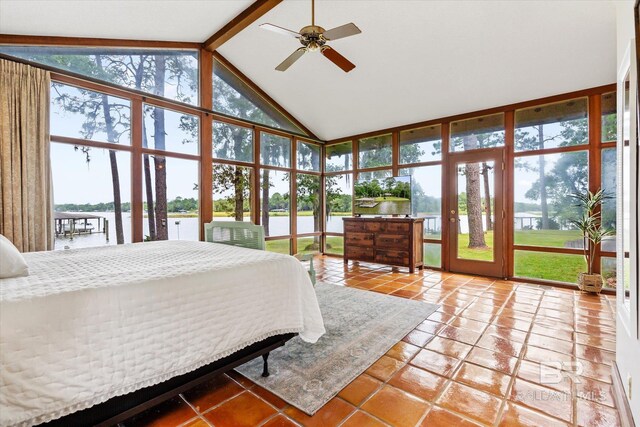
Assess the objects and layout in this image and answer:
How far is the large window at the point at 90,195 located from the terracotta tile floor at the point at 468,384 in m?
3.07

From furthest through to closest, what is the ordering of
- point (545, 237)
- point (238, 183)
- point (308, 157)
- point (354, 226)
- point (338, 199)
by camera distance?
1. point (338, 199)
2. point (308, 157)
3. point (354, 226)
4. point (238, 183)
5. point (545, 237)

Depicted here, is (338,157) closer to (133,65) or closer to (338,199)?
(338,199)

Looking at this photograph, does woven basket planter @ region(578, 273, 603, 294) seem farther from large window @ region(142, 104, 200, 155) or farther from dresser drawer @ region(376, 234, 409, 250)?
large window @ region(142, 104, 200, 155)

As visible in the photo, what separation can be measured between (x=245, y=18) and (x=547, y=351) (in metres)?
4.73

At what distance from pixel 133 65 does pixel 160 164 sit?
139 cm

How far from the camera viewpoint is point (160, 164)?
435 centimetres

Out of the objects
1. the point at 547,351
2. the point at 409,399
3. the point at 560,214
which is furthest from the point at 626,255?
the point at 560,214

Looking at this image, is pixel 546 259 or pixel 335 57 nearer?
pixel 335 57

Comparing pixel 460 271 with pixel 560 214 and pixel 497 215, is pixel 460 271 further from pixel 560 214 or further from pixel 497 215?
pixel 560 214

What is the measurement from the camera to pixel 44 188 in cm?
327

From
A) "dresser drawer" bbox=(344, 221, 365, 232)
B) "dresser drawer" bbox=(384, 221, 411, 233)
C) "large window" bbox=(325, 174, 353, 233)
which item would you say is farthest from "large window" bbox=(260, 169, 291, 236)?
"dresser drawer" bbox=(384, 221, 411, 233)

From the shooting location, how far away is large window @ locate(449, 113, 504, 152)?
4715 mm

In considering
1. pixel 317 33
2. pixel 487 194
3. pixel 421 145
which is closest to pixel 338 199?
pixel 421 145

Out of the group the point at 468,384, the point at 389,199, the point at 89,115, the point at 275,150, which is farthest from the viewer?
the point at 275,150
